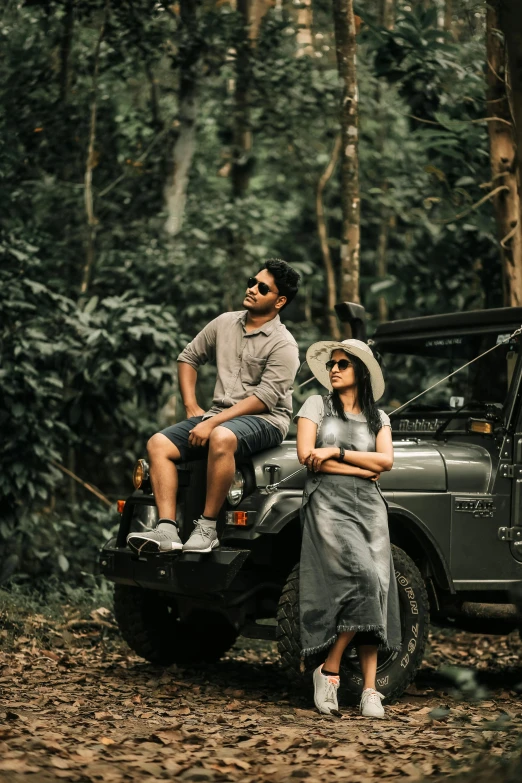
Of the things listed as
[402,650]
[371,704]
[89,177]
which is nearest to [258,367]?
[402,650]

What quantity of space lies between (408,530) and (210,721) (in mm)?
1836

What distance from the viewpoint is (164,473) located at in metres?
6.87

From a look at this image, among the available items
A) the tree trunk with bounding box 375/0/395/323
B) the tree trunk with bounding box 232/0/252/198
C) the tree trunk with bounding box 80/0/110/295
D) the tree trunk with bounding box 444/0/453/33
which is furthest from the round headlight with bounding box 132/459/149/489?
the tree trunk with bounding box 375/0/395/323

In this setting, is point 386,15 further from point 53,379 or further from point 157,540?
point 157,540

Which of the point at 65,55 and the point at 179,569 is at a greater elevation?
the point at 65,55

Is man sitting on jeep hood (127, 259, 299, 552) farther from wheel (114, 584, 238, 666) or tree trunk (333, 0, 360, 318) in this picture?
tree trunk (333, 0, 360, 318)

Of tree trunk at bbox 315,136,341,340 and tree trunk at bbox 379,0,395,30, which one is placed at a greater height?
tree trunk at bbox 379,0,395,30

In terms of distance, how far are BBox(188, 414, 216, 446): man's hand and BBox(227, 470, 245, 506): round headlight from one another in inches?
11.0

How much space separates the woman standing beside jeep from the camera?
20.7ft

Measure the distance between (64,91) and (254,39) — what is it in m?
2.50

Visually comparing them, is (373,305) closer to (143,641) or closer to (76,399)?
(76,399)

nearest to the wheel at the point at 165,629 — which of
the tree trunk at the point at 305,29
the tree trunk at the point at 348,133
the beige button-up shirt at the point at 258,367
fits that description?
the beige button-up shirt at the point at 258,367

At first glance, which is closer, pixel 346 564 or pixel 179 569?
pixel 346 564

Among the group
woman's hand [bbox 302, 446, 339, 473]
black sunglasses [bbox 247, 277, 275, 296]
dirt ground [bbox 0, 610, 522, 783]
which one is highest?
black sunglasses [bbox 247, 277, 275, 296]
